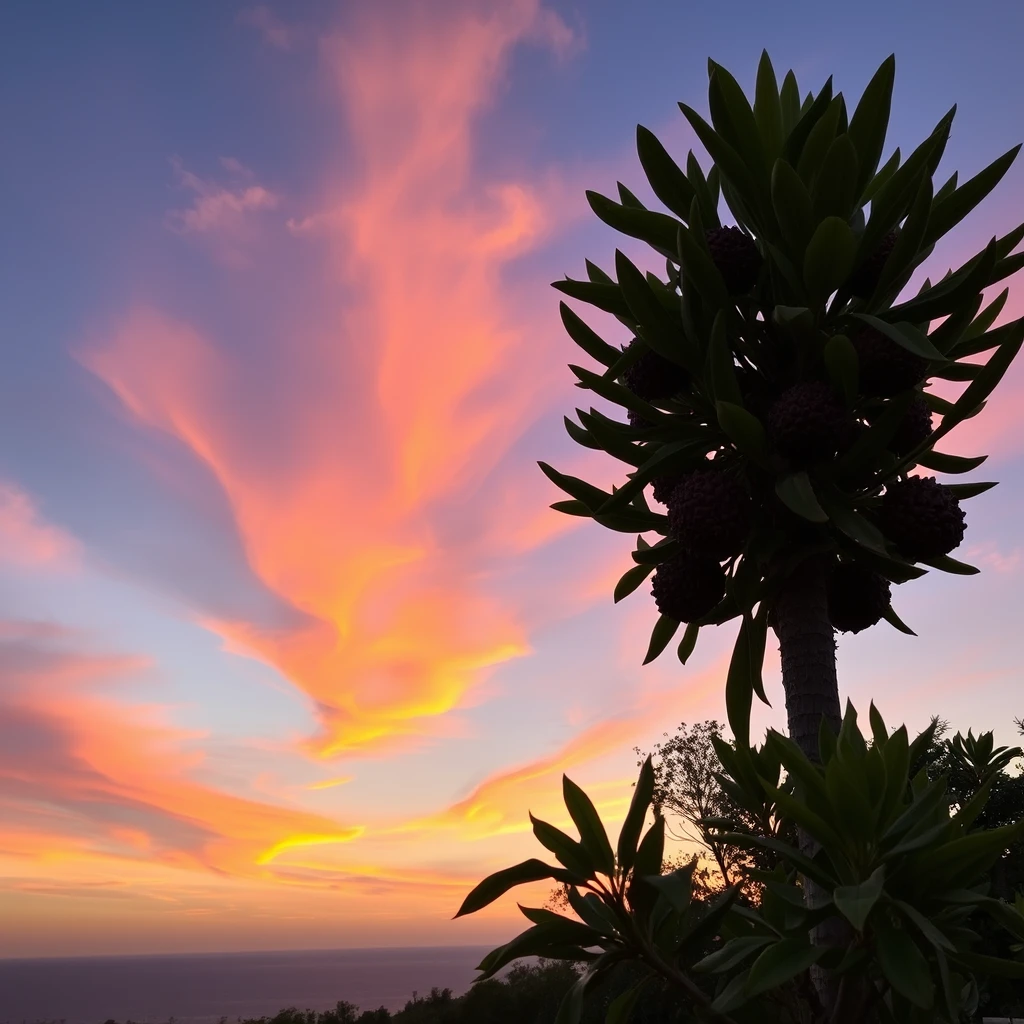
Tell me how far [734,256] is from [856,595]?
3.19ft

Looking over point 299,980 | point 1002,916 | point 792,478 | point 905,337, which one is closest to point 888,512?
point 792,478

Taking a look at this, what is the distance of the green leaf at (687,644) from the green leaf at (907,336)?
1.08m

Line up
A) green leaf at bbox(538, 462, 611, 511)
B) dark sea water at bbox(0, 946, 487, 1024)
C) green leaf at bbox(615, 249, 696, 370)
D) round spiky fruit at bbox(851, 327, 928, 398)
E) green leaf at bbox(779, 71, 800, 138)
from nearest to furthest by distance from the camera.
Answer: round spiky fruit at bbox(851, 327, 928, 398), green leaf at bbox(615, 249, 696, 370), green leaf at bbox(538, 462, 611, 511), green leaf at bbox(779, 71, 800, 138), dark sea water at bbox(0, 946, 487, 1024)

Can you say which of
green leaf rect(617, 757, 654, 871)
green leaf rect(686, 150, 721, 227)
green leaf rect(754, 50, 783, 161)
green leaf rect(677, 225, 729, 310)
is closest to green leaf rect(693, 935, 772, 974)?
green leaf rect(617, 757, 654, 871)

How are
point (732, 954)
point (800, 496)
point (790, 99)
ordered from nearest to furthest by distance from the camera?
point (732, 954) → point (800, 496) → point (790, 99)

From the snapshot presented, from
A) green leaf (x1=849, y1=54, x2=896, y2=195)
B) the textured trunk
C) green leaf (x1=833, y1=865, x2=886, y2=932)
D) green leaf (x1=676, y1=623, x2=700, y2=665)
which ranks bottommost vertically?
green leaf (x1=833, y1=865, x2=886, y2=932)

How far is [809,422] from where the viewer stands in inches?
76.0

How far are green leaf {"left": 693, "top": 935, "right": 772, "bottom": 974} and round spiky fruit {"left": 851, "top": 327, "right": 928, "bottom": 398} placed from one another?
4.36 ft

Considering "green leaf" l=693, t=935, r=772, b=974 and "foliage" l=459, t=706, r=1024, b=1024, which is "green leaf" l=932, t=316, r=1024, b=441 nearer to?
"foliage" l=459, t=706, r=1024, b=1024

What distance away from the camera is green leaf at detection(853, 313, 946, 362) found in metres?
1.90

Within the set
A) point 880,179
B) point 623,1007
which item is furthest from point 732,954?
point 880,179

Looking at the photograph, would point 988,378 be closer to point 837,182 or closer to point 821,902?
point 837,182

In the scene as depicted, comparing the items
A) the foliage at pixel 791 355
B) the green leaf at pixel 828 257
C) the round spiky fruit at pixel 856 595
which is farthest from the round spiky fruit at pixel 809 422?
the round spiky fruit at pixel 856 595

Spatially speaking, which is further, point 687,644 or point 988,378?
point 687,644
